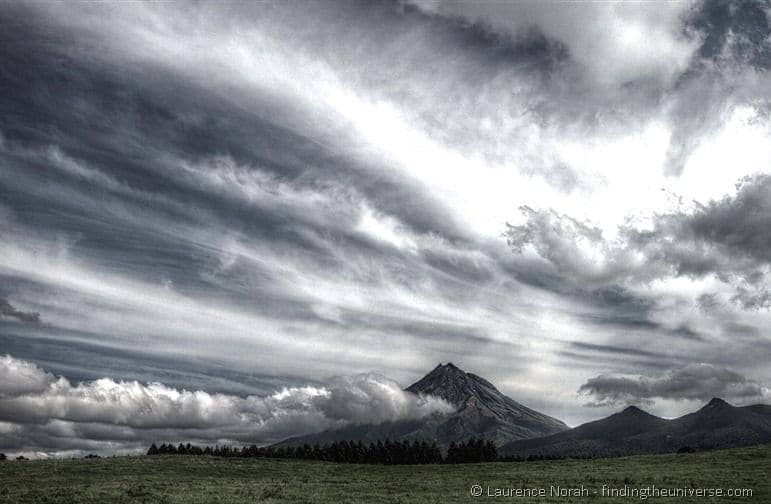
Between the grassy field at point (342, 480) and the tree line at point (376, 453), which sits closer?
the grassy field at point (342, 480)

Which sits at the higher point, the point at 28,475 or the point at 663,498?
the point at 663,498

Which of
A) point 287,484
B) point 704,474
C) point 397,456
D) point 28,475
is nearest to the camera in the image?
point 704,474

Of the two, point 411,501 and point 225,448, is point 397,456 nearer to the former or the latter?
point 225,448

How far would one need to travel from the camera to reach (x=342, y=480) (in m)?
71.2

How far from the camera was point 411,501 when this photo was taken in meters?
48.0

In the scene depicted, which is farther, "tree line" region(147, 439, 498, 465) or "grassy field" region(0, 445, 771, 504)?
"tree line" region(147, 439, 498, 465)

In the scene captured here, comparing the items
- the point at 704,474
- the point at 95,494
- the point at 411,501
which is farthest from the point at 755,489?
the point at 95,494

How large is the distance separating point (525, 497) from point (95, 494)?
127 ft

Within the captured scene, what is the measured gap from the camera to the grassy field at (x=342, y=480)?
5053cm

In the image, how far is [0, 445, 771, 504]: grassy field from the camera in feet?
166

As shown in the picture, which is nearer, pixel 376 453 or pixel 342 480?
pixel 342 480

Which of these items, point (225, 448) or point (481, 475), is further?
point (225, 448)

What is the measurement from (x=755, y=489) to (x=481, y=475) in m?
30.6

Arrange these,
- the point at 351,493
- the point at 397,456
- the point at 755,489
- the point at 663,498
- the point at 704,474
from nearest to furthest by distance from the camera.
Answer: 1. the point at 663,498
2. the point at 755,489
3. the point at 351,493
4. the point at 704,474
5. the point at 397,456
